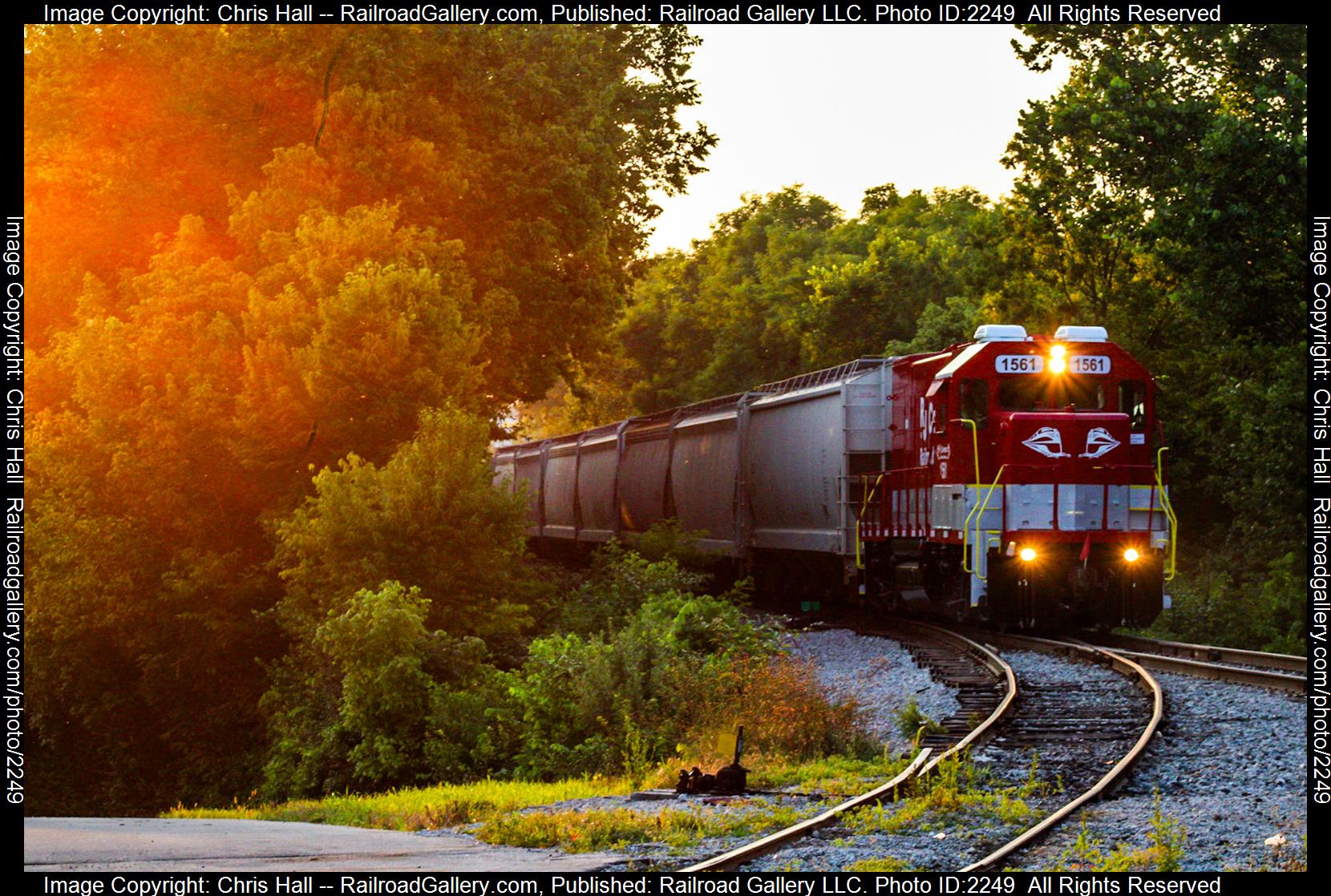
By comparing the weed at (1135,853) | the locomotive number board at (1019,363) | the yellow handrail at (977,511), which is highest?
the locomotive number board at (1019,363)

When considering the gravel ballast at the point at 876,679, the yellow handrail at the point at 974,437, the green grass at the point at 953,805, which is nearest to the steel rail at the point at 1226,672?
the gravel ballast at the point at 876,679

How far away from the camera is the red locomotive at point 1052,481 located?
19.7m

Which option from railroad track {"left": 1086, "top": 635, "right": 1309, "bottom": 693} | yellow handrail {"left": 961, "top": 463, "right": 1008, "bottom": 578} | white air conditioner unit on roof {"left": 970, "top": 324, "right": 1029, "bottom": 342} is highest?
white air conditioner unit on roof {"left": 970, "top": 324, "right": 1029, "bottom": 342}

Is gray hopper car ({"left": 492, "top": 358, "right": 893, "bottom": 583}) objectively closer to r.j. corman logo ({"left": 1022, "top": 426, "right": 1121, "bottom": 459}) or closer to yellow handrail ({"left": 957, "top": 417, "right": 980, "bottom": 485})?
yellow handrail ({"left": 957, "top": 417, "right": 980, "bottom": 485})

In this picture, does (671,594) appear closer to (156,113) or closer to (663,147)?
(156,113)

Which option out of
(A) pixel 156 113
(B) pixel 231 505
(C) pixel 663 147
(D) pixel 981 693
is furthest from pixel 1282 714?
(C) pixel 663 147

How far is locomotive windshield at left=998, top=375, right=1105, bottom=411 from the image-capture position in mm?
20125

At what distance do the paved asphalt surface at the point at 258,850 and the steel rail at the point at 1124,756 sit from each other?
2.40m

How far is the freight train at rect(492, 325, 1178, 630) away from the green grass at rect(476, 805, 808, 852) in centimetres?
1010

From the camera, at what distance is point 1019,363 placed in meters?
20.2

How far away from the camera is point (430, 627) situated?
1983 centimetres

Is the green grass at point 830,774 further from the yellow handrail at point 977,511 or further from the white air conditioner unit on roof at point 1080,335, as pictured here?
the white air conditioner unit on roof at point 1080,335

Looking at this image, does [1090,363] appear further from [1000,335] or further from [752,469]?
[752,469]

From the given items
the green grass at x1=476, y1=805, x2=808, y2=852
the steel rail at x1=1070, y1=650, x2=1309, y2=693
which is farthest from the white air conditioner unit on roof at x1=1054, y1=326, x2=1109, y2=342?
the green grass at x1=476, y1=805, x2=808, y2=852
